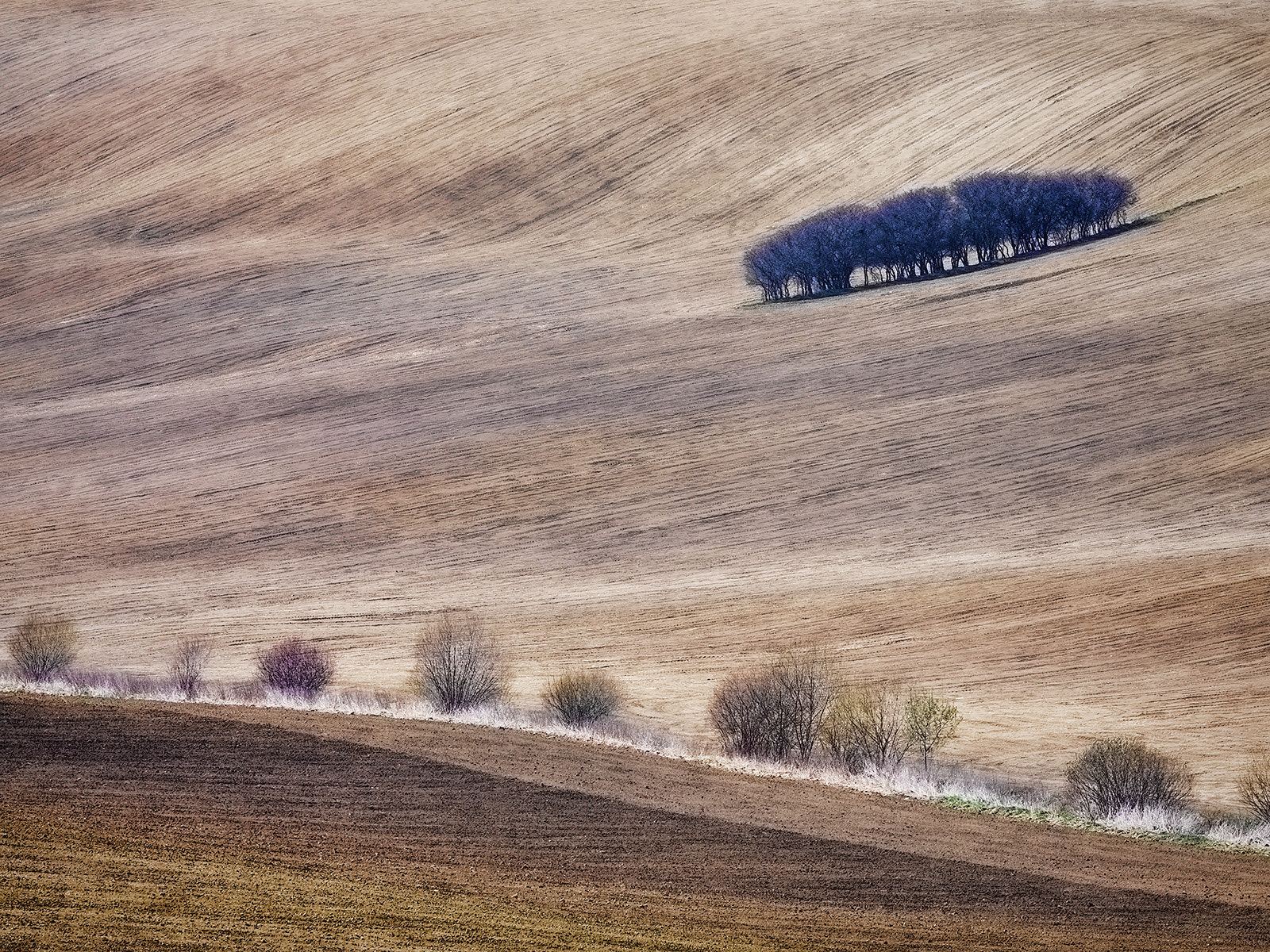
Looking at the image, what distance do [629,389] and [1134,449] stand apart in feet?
45.5

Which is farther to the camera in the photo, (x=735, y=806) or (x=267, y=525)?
(x=267, y=525)

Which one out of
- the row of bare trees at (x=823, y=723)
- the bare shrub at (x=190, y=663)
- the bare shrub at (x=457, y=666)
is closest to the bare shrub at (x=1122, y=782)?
the row of bare trees at (x=823, y=723)

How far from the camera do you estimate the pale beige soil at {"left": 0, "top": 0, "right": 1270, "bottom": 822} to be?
31.0 meters

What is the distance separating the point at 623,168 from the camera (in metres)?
52.6

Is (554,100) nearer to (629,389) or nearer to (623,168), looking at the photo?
(623,168)

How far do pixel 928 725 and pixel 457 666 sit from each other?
31.6 feet

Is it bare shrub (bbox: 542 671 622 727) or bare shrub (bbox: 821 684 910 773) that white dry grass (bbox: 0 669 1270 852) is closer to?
bare shrub (bbox: 542 671 622 727)

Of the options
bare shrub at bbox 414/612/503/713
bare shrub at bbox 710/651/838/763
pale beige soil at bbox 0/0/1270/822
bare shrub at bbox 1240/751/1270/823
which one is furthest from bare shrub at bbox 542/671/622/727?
bare shrub at bbox 1240/751/1270/823

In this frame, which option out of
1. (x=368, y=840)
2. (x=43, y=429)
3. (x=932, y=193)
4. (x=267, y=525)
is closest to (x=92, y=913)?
(x=368, y=840)

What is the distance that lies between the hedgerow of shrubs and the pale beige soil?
133cm

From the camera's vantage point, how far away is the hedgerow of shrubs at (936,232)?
46.5 metres

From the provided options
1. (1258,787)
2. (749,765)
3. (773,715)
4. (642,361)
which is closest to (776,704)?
(773,715)

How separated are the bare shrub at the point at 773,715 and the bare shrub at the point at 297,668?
834cm

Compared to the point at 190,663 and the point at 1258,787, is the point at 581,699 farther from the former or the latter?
the point at 1258,787
